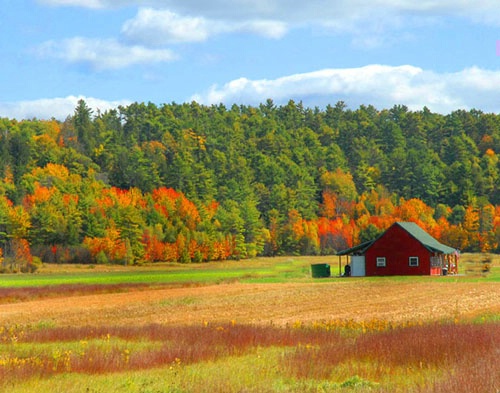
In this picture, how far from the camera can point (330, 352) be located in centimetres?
2042

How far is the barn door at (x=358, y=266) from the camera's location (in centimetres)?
8381

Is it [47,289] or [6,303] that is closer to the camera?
[6,303]

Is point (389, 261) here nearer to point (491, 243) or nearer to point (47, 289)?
point (47, 289)

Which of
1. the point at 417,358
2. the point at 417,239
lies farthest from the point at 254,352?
the point at 417,239

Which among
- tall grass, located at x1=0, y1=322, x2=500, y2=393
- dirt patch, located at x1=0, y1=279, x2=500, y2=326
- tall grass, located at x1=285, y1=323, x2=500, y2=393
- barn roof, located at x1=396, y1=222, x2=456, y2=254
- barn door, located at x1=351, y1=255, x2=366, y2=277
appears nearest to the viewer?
tall grass, located at x1=285, y1=323, x2=500, y2=393

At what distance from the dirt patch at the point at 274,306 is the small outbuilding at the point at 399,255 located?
2046 cm

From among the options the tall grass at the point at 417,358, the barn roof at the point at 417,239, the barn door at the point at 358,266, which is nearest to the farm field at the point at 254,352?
the tall grass at the point at 417,358

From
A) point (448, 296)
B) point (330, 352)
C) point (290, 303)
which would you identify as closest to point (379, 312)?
point (290, 303)

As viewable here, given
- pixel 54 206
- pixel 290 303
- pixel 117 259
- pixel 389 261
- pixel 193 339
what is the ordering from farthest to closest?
pixel 54 206
pixel 117 259
pixel 389 261
pixel 290 303
pixel 193 339

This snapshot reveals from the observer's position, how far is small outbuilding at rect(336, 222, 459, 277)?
267 feet

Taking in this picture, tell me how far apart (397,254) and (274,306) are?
40700 millimetres

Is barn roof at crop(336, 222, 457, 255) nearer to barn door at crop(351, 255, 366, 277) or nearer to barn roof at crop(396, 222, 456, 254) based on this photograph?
barn roof at crop(396, 222, 456, 254)

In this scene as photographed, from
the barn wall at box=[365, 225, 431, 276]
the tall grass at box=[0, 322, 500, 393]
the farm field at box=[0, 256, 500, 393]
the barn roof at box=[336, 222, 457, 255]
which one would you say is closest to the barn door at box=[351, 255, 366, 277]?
the barn wall at box=[365, 225, 431, 276]

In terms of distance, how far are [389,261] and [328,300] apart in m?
35.9
